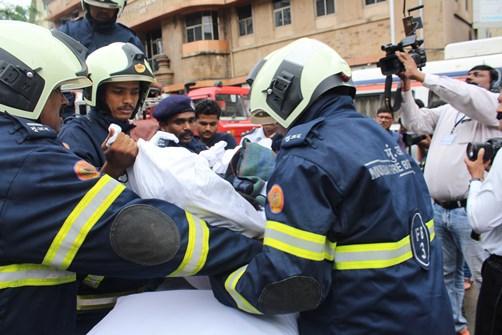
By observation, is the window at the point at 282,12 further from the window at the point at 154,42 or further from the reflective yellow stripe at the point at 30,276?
the reflective yellow stripe at the point at 30,276

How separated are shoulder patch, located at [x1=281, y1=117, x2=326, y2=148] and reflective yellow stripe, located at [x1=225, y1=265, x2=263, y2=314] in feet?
1.47

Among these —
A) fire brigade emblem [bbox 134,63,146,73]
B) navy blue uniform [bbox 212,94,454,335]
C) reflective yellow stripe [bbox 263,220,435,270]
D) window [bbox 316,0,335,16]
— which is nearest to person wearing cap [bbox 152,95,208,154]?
fire brigade emblem [bbox 134,63,146,73]

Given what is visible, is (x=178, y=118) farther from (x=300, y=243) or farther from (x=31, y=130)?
(x=300, y=243)

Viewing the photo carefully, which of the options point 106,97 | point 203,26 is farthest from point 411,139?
point 203,26

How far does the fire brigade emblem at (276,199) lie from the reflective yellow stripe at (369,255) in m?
0.25

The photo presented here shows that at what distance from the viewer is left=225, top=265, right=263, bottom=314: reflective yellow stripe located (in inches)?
54.9

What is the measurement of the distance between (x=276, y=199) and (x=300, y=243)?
163 millimetres

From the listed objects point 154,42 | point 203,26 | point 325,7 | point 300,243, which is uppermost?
point 203,26

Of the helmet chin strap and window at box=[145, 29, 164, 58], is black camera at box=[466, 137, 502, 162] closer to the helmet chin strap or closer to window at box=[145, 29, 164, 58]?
the helmet chin strap

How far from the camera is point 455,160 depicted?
11.3ft

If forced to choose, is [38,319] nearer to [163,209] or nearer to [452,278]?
[163,209]

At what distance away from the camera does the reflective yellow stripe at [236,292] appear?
1.40 m

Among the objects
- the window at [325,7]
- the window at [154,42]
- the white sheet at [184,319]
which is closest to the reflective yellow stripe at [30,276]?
the white sheet at [184,319]

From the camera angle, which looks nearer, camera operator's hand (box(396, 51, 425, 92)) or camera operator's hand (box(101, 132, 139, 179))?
camera operator's hand (box(101, 132, 139, 179))
